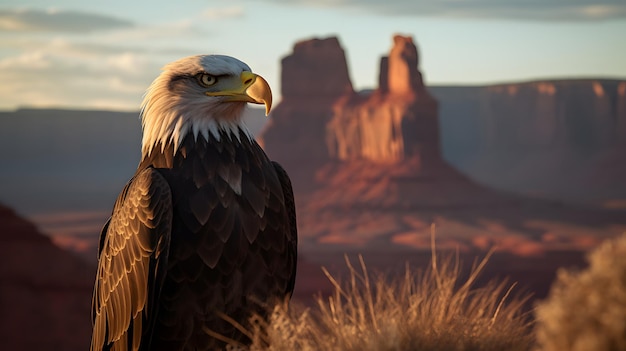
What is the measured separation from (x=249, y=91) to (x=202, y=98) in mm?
352

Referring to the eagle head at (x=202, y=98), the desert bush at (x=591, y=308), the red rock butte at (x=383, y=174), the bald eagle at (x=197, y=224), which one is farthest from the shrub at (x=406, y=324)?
the red rock butte at (x=383, y=174)

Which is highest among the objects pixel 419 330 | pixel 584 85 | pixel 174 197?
pixel 174 197

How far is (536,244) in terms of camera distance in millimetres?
65500

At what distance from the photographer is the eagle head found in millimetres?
5152

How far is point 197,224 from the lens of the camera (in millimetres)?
4949

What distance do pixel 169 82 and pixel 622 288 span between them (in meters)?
3.36

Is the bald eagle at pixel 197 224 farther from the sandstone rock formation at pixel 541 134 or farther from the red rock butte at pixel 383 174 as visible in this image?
the sandstone rock formation at pixel 541 134

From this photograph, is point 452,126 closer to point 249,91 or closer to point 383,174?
point 383,174

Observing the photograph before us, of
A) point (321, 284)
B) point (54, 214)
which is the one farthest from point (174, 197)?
point (54, 214)

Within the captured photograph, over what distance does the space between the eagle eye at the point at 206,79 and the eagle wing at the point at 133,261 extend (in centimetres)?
66

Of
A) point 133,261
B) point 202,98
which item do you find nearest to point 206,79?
point 202,98

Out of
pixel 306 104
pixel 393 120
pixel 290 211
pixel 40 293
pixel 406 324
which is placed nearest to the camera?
pixel 406 324

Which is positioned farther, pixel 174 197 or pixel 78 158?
pixel 78 158

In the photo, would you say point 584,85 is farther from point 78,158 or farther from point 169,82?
point 169,82
